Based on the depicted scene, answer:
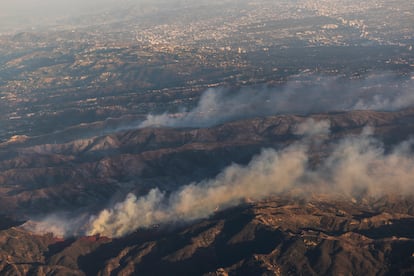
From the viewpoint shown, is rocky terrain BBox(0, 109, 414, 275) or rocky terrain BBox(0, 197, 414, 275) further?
rocky terrain BBox(0, 109, 414, 275)

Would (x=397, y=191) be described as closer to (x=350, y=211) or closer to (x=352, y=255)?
(x=350, y=211)

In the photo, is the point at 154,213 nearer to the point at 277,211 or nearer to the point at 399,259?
the point at 277,211

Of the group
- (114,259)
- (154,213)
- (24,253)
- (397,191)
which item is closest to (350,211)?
(397,191)

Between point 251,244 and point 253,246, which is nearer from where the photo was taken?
point 253,246

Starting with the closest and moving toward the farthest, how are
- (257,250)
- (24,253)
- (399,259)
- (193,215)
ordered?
1. (399,259)
2. (257,250)
3. (24,253)
4. (193,215)

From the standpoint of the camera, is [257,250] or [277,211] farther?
[277,211]

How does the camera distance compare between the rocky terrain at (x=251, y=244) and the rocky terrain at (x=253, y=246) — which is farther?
the rocky terrain at (x=251, y=244)

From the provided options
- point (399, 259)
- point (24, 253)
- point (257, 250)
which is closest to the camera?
point (399, 259)

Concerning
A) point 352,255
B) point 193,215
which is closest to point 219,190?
point 193,215

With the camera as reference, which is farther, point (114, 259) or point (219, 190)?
point (219, 190)
